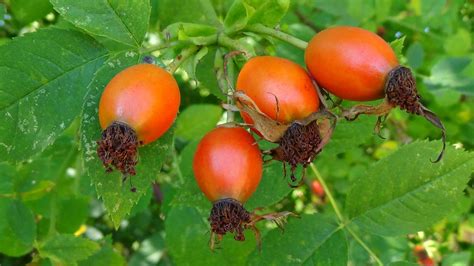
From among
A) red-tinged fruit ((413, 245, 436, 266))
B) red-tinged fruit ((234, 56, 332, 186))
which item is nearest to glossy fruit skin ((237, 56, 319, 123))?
red-tinged fruit ((234, 56, 332, 186))

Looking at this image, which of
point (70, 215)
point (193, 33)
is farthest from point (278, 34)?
point (70, 215)

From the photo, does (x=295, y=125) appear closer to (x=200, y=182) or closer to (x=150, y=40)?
(x=200, y=182)

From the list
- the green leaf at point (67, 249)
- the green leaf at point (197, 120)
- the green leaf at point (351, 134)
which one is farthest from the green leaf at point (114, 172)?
the green leaf at point (197, 120)

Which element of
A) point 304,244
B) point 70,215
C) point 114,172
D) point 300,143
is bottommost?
point 70,215

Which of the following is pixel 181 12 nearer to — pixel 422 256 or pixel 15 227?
pixel 15 227

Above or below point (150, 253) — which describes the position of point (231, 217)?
above

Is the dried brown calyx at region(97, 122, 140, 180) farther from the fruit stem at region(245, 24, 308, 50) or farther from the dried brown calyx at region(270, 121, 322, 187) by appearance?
the fruit stem at region(245, 24, 308, 50)

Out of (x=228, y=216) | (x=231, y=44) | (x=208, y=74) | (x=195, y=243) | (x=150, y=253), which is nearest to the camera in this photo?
(x=228, y=216)

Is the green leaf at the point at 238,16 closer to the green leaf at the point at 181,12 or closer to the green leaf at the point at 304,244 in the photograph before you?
the green leaf at the point at 181,12
